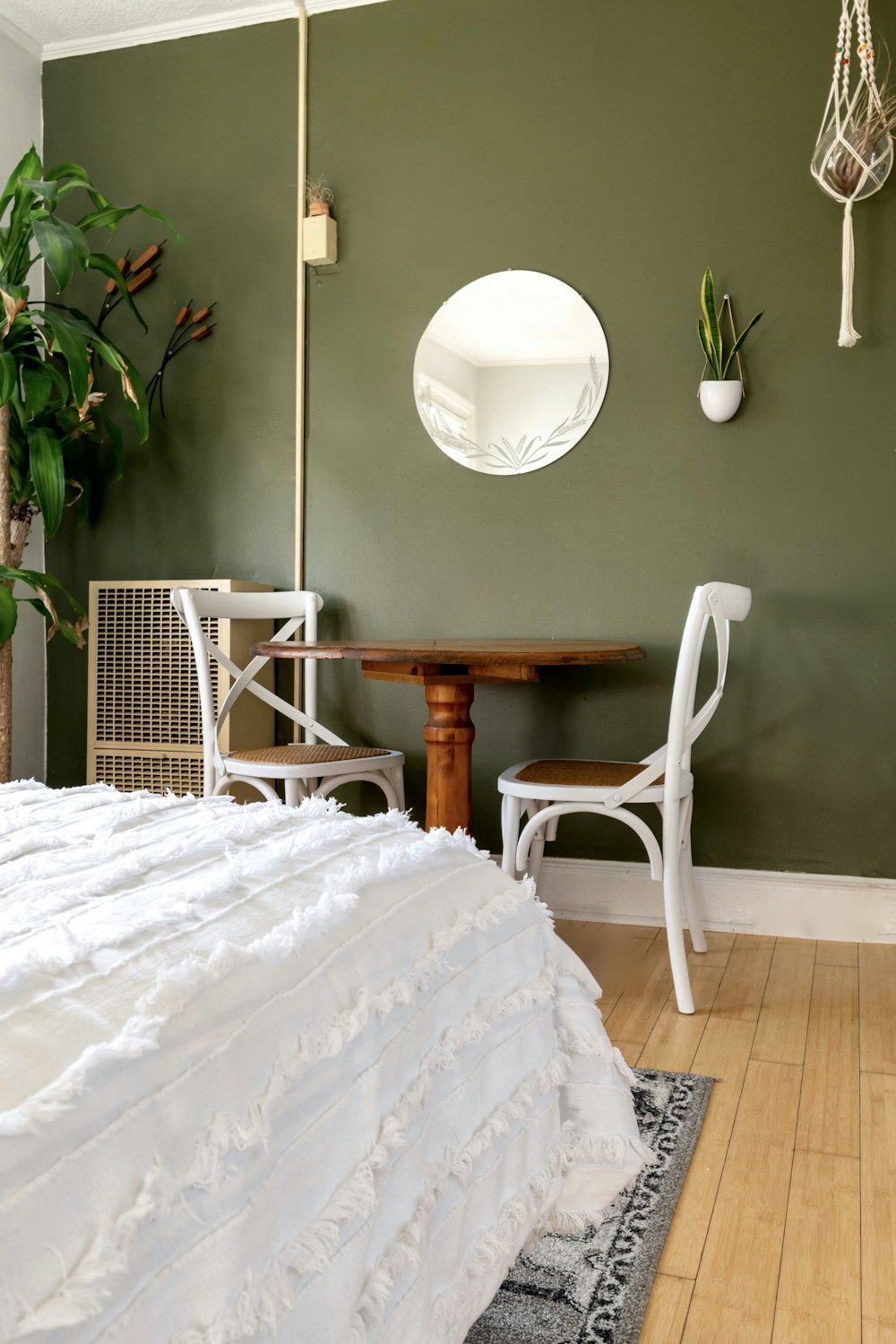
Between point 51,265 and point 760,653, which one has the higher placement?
point 51,265

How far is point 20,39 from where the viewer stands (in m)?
3.59

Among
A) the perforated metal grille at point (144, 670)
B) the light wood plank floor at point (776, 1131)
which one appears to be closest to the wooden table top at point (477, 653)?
the light wood plank floor at point (776, 1131)

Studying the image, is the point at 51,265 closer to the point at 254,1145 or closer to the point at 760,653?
the point at 760,653

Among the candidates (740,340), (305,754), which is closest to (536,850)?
(305,754)

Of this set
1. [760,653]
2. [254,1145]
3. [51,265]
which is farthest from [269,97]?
[254,1145]

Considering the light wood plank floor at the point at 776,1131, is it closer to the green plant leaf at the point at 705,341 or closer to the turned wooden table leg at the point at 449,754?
the turned wooden table leg at the point at 449,754

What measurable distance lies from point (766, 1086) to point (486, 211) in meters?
2.50

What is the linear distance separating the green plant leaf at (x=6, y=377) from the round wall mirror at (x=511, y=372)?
44.8 inches

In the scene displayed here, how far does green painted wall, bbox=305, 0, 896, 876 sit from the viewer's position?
2939 mm

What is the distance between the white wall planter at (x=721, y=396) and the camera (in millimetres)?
2934

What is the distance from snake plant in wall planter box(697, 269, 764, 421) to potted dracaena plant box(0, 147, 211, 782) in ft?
4.94

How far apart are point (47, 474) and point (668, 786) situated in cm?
193

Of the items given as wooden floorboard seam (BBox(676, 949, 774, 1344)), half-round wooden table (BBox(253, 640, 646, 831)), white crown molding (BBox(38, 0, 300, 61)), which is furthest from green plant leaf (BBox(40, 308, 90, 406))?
wooden floorboard seam (BBox(676, 949, 774, 1344))

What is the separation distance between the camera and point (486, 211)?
3.23 metres
